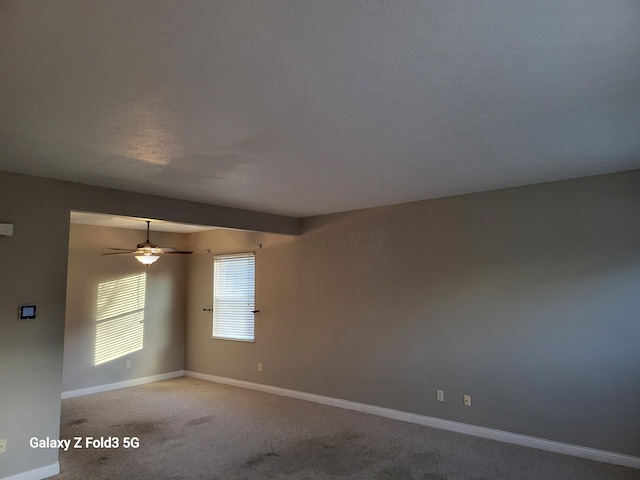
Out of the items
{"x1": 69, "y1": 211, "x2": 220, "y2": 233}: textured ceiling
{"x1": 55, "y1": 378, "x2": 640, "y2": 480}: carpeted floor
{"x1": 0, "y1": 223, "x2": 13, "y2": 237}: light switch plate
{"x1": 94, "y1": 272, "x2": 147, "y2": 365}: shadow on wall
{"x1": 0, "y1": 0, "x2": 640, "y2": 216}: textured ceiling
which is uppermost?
{"x1": 69, "y1": 211, "x2": 220, "y2": 233}: textured ceiling

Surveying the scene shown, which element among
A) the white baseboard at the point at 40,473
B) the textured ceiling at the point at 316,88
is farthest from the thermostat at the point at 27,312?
the white baseboard at the point at 40,473

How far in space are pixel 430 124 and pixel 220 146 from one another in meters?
1.47

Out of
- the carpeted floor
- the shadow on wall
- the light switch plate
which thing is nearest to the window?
the shadow on wall

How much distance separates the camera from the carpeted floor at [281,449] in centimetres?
365

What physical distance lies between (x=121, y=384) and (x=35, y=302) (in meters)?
3.62

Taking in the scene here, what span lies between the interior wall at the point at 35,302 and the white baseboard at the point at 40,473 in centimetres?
2

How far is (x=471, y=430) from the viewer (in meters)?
4.59

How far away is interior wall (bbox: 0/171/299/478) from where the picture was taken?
3592 mm

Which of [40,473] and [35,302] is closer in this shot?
[40,473]

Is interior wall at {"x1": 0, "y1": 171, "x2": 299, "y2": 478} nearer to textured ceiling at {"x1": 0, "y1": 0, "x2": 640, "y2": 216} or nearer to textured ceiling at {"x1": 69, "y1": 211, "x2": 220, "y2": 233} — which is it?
textured ceiling at {"x1": 0, "y1": 0, "x2": 640, "y2": 216}

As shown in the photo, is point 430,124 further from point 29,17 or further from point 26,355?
point 26,355

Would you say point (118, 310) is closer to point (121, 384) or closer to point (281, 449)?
point (121, 384)

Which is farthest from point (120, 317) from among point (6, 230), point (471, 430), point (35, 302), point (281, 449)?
point (471, 430)

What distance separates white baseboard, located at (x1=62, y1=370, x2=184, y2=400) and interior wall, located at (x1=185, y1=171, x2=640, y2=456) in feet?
6.10
